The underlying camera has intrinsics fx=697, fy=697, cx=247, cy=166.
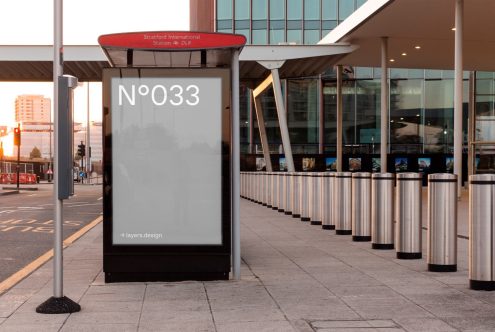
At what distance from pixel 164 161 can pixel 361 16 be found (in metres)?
18.4

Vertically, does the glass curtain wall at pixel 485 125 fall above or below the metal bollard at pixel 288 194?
above

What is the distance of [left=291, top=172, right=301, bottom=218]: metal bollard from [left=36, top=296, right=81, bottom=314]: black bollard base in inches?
495

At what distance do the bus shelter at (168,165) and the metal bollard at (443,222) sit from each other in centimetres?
250

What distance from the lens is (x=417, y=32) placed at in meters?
28.2

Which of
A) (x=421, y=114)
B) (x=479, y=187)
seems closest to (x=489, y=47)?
(x=421, y=114)

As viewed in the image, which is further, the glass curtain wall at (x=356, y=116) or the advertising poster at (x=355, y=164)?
the glass curtain wall at (x=356, y=116)

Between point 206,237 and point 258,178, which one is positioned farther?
point 258,178

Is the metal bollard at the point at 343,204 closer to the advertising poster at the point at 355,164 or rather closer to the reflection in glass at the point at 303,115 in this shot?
the advertising poster at the point at 355,164

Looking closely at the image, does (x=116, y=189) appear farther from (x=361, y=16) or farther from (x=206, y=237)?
(x=361, y=16)

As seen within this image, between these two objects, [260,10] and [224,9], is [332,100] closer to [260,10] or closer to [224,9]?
[260,10]

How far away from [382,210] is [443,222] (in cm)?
233

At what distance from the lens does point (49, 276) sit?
849 centimetres

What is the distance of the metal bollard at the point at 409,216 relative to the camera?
9.63m

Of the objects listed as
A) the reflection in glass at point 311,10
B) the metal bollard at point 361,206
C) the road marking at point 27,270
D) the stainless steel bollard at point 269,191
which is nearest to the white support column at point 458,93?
the stainless steel bollard at point 269,191
